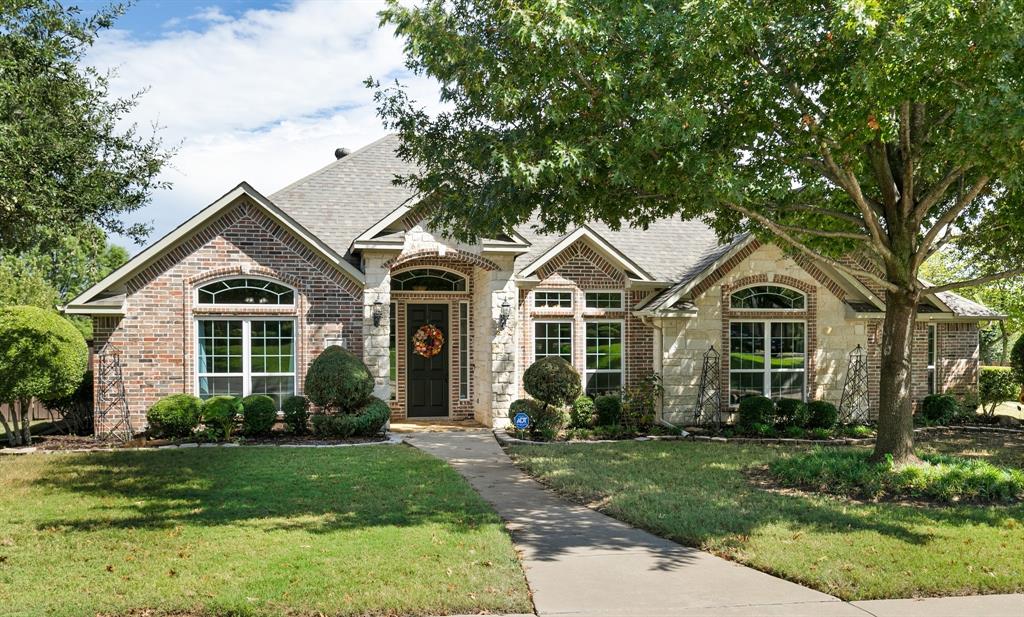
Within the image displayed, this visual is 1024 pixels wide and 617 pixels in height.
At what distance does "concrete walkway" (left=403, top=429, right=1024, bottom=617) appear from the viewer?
609 centimetres

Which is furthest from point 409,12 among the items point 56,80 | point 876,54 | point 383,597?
point 383,597

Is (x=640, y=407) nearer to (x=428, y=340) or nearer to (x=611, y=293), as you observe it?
(x=611, y=293)

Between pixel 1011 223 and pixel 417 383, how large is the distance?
458 inches

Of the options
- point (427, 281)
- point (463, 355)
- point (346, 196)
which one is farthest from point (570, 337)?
point (346, 196)

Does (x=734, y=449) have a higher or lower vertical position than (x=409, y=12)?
lower

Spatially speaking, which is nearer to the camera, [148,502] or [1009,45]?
[1009,45]

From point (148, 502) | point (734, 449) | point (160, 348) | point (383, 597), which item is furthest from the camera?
point (160, 348)

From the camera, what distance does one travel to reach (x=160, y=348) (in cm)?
1529

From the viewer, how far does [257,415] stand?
48.5 feet

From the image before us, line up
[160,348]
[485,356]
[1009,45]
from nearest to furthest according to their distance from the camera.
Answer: [1009,45]
[160,348]
[485,356]

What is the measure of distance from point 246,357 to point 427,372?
4011 mm

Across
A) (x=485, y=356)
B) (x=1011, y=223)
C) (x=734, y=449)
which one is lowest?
(x=734, y=449)

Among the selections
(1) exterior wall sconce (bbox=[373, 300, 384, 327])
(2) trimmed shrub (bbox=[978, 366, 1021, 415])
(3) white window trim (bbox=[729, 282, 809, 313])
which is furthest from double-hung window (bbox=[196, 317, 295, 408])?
(2) trimmed shrub (bbox=[978, 366, 1021, 415])

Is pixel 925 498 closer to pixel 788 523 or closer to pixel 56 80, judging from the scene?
pixel 788 523
